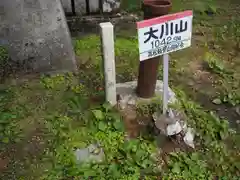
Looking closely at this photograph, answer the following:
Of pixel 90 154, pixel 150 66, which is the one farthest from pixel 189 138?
pixel 90 154

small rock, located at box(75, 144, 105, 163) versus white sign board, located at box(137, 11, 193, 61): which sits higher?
white sign board, located at box(137, 11, 193, 61)

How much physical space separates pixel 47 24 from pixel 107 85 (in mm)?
1213

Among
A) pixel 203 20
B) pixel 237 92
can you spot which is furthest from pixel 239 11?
pixel 237 92

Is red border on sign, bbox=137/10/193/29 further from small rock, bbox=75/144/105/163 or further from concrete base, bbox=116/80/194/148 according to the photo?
small rock, bbox=75/144/105/163

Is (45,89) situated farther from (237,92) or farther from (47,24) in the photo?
(237,92)

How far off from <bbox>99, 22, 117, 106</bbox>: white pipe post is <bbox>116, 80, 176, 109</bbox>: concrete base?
0.11 meters

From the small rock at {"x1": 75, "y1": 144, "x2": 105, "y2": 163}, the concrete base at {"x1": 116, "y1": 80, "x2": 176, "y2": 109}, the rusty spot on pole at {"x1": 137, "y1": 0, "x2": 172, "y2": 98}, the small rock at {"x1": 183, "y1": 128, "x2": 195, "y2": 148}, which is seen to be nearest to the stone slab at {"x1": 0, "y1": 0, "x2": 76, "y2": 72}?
the concrete base at {"x1": 116, "y1": 80, "x2": 176, "y2": 109}

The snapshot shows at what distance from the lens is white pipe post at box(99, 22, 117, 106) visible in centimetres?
290

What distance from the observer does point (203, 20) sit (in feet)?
18.9

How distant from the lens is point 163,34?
2635 mm

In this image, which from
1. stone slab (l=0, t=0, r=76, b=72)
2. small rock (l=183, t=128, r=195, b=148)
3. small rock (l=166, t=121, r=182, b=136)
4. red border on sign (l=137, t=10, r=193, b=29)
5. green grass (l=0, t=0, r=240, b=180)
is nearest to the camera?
red border on sign (l=137, t=10, r=193, b=29)

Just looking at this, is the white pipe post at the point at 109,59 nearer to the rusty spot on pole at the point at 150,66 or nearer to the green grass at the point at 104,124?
the green grass at the point at 104,124

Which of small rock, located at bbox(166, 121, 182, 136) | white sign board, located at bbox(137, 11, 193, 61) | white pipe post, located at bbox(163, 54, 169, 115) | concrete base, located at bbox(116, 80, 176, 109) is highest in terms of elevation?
white sign board, located at bbox(137, 11, 193, 61)

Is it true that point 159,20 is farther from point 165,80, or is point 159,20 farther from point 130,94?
point 130,94
